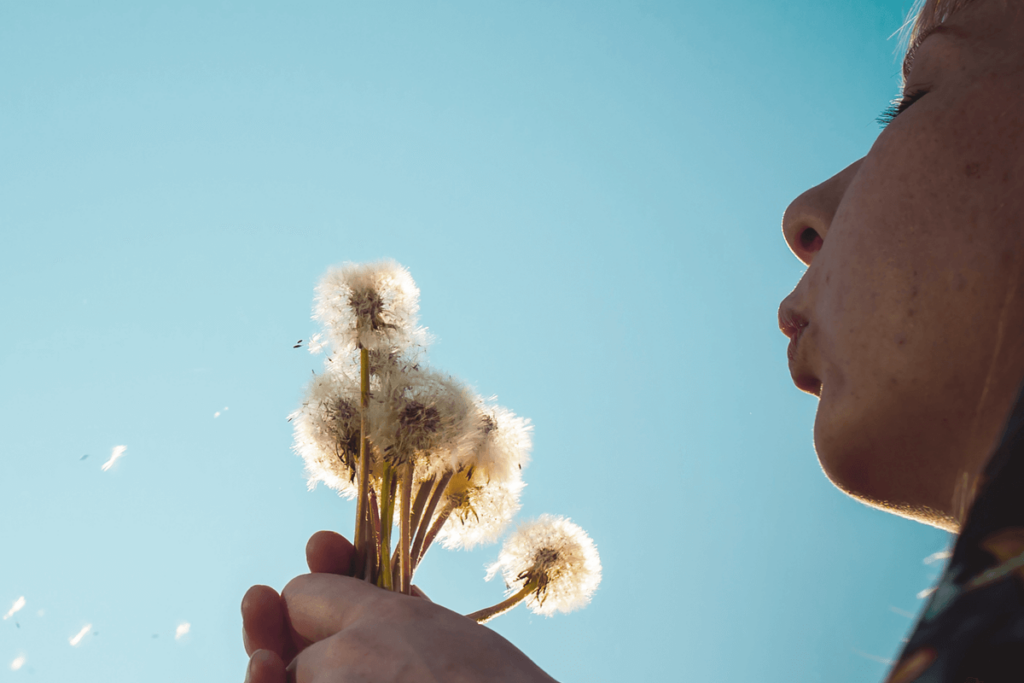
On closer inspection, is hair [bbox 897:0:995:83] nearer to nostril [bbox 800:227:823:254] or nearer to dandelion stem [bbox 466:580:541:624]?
nostril [bbox 800:227:823:254]

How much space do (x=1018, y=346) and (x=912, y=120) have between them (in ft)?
0.78

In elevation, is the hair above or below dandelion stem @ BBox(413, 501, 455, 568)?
above

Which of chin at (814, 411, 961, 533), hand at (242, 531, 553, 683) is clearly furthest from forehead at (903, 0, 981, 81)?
hand at (242, 531, 553, 683)

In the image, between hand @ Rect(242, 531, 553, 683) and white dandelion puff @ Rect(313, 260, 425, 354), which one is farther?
white dandelion puff @ Rect(313, 260, 425, 354)

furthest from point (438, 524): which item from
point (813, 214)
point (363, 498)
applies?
point (813, 214)

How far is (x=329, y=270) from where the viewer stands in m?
1.04

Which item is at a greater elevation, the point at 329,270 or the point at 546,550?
the point at 329,270

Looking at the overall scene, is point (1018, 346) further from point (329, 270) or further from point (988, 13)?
point (329, 270)

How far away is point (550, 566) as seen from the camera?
1062 millimetres

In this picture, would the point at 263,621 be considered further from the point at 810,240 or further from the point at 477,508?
the point at 810,240

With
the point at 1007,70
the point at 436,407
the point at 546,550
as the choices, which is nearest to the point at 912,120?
the point at 1007,70

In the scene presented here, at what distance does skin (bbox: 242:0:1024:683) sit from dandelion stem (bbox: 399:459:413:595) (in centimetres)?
17

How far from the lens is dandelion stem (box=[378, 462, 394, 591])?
2.77 ft

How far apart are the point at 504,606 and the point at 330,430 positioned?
40 centimetres
